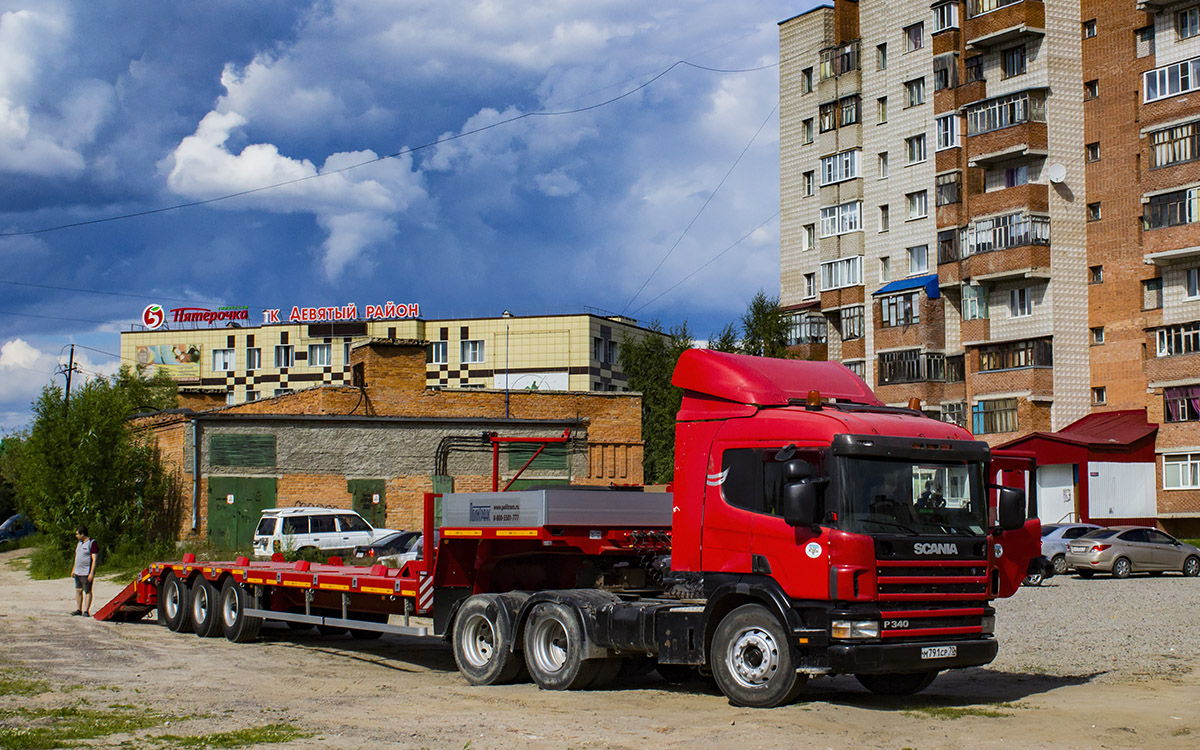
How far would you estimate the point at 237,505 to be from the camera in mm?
36719

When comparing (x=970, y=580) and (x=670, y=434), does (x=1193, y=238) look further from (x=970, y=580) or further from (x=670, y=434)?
(x=970, y=580)

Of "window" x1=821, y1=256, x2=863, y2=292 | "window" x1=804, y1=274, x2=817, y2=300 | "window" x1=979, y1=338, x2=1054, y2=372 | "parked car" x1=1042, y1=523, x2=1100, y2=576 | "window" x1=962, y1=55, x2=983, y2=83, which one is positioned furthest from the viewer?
"window" x1=804, y1=274, x2=817, y2=300

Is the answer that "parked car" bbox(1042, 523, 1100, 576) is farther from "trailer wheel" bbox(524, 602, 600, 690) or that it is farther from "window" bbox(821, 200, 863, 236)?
"window" bbox(821, 200, 863, 236)

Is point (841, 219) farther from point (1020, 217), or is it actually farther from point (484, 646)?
point (484, 646)

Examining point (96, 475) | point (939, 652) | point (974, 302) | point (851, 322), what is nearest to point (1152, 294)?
point (974, 302)

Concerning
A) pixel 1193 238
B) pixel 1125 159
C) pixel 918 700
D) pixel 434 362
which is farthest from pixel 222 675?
pixel 434 362

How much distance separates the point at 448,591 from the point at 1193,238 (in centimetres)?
4095

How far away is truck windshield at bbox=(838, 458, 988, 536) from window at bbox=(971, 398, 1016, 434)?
42.9 meters

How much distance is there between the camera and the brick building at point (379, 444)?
1448 inches

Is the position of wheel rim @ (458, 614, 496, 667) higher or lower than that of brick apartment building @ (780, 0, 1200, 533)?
lower

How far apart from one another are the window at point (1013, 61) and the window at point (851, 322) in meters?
12.8

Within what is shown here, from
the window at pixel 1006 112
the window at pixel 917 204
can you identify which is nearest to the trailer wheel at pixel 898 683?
the window at pixel 1006 112

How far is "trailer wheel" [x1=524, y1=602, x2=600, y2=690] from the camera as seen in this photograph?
1283 cm

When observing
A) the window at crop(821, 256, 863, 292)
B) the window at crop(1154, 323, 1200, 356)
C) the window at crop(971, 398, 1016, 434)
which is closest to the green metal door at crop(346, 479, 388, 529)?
the window at crop(971, 398, 1016, 434)
